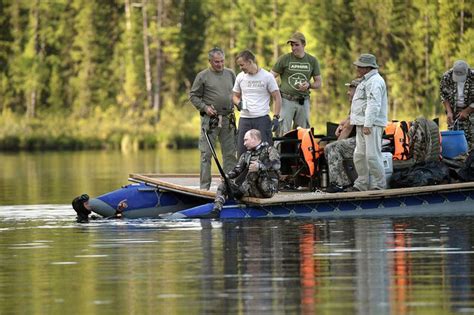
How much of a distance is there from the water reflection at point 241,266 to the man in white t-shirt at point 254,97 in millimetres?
1498

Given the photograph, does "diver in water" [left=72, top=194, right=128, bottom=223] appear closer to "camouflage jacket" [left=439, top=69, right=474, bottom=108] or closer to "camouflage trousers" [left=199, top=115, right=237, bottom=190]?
"camouflage trousers" [left=199, top=115, right=237, bottom=190]

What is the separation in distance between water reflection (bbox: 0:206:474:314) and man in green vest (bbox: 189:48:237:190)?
61.3 inches

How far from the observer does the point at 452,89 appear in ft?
66.5

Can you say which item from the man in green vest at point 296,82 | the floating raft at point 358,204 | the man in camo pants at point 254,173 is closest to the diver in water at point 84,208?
the floating raft at point 358,204

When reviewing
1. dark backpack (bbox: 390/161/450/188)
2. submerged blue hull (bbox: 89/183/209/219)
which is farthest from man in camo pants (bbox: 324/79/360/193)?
submerged blue hull (bbox: 89/183/209/219)

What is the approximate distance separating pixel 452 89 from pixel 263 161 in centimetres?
302

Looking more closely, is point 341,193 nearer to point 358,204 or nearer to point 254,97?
point 358,204

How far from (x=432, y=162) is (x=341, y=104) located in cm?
5229

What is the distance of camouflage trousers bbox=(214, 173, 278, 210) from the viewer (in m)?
18.4

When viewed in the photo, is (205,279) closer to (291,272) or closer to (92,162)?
(291,272)

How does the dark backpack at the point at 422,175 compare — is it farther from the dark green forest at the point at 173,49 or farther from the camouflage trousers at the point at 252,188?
the dark green forest at the point at 173,49

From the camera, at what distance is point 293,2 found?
78.5 m

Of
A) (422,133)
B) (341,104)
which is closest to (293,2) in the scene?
(341,104)

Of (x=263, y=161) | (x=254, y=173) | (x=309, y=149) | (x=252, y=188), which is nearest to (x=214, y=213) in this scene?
(x=252, y=188)
